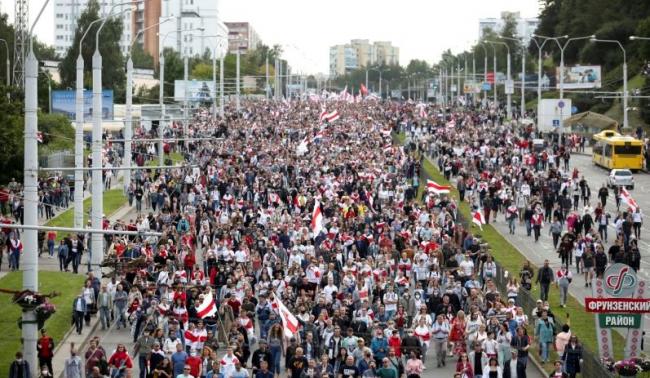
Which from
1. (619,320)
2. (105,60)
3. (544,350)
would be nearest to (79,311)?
→ (544,350)

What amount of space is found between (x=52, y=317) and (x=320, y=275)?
19.9ft

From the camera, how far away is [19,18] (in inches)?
2694

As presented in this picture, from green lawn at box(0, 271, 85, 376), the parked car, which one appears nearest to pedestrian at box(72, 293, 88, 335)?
green lawn at box(0, 271, 85, 376)

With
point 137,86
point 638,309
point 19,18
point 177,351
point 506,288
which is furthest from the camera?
point 137,86

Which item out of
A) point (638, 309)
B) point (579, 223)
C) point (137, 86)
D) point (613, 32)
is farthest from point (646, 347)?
point (137, 86)

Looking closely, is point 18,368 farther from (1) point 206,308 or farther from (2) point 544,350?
(2) point 544,350

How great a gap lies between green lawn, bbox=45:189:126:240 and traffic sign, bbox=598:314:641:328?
23.1 metres

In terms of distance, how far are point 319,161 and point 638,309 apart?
34.7m

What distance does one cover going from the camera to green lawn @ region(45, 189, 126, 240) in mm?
48156

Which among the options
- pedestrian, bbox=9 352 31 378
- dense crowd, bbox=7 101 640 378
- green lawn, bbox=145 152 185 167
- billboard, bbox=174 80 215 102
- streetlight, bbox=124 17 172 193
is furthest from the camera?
billboard, bbox=174 80 215 102

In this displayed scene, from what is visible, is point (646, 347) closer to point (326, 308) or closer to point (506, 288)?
point (506, 288)

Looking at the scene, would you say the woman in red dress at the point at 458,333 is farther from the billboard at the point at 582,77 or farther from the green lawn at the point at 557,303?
the billboard at the point at 582,77

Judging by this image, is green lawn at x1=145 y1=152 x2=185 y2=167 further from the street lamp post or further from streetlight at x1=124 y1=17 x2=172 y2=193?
the street lamp post

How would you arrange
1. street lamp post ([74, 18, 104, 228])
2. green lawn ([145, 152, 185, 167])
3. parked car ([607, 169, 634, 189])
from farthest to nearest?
green lawn ([145, 152, 185, 167]) < parked car ([607, 169, 634, 189]) < street lamp post ([74, 18, 104, 228])
